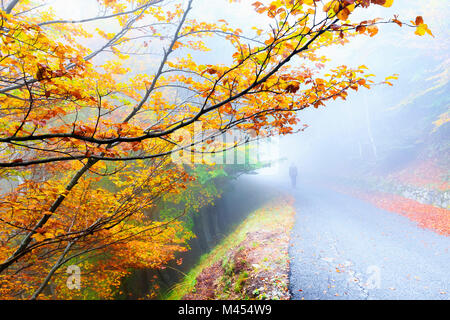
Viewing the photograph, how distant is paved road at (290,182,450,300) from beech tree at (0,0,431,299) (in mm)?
3661

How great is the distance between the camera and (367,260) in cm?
550

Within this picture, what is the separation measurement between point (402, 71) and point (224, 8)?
1899cm

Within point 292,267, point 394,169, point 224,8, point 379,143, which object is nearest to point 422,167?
point 394,169

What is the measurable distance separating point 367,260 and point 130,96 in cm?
727

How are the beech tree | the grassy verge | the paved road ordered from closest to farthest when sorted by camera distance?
the beech tree
the paved road
the grassy verge

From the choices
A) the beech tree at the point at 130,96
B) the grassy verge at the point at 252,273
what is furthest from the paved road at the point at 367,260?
the beech tree at the point at 130,96

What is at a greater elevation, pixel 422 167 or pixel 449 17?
pixel 449 17

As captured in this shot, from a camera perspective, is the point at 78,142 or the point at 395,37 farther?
the point at 395,37

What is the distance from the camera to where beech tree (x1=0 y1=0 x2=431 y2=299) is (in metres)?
1.66

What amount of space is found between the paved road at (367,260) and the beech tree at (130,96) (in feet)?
12.0

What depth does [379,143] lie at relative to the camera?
19469mm

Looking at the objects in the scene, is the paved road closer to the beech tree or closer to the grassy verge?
the grassy verge

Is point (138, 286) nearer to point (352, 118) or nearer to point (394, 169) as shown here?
point (394, 169)

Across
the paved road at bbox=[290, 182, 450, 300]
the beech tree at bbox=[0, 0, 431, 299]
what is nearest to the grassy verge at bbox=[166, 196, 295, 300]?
the paved road at bbox=[290, 182, 450, 300]
